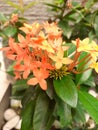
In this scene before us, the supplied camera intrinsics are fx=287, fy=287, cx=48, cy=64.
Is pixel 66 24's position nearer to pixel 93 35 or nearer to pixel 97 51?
pixel 93 35

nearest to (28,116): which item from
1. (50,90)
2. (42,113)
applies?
(42,113)

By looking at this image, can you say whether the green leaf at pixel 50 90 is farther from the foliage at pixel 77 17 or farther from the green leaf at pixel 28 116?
the foliage at pixel 77 17

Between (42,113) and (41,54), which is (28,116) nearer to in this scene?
(42,113)

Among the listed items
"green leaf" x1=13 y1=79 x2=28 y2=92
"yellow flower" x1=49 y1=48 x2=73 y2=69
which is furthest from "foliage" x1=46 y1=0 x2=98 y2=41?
"yellow flower" x1=49 y1=48 x2=73 y2=69

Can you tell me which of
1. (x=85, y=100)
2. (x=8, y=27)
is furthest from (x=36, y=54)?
(x=8, y=27)

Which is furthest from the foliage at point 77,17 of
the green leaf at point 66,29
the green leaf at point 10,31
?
the green leaf at point 10,31

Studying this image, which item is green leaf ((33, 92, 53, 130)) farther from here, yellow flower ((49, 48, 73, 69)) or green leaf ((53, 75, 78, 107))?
yellow flower ((49, 48, 73, 69))
